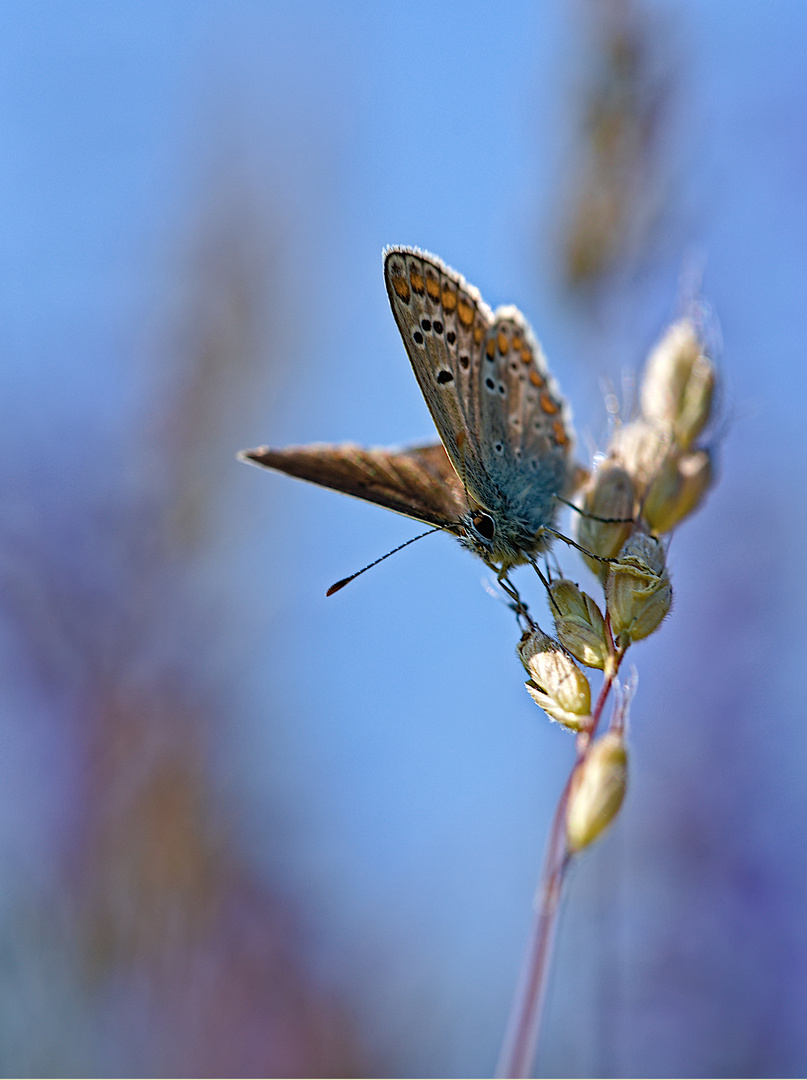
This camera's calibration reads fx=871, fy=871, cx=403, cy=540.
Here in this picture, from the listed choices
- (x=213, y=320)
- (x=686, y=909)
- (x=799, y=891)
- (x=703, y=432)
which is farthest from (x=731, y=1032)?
(x=213, y=320)

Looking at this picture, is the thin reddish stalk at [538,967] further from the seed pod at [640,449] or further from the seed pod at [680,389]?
the seed pod at [680,389]

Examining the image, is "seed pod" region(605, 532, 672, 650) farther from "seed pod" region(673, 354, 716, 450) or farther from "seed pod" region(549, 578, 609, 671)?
"seed pod" region(673, 354, 716, 450)

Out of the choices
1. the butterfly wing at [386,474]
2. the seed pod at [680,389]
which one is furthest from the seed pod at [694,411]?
the butterfly wing at [386,474]

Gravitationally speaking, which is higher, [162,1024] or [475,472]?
[475,472]

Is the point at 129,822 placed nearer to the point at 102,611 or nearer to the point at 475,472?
the point at 102,611

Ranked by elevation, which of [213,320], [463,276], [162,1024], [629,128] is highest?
[629,128]

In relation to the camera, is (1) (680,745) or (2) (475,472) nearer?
(2) (475,472)

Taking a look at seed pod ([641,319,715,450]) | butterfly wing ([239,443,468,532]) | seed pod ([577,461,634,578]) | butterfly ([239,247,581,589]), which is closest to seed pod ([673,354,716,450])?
seed pod ([641,319,715,450])
